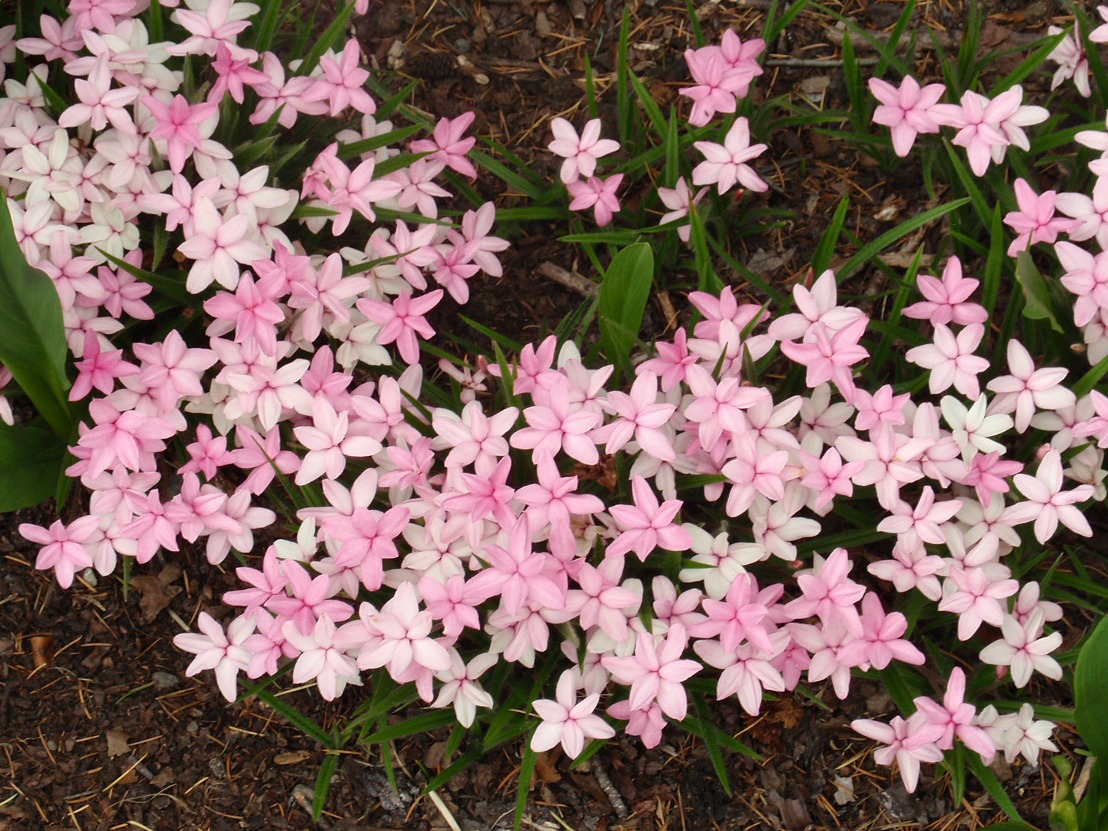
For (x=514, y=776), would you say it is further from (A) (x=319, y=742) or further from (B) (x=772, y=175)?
(B) (x=772, y=175)

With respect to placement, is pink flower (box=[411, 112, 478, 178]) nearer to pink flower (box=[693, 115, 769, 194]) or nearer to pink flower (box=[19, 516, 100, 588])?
pink flower (box=[693, 115, 769, 194])

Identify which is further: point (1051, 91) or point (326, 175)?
point (1051, 91)

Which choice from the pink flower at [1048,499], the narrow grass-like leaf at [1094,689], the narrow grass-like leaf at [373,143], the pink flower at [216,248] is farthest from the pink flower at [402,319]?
the narrow grass-like leaf at [1094,689]

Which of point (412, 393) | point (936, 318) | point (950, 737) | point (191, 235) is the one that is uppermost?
point (191, 235)

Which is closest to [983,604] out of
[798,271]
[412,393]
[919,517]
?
[919,517]

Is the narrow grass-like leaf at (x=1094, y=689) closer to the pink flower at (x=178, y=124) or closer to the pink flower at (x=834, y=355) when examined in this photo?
the pink flower at (x=834, y=355)

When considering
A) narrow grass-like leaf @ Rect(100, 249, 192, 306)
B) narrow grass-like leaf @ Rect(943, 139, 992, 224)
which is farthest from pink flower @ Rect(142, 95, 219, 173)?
narrow grass-like leaf @ Rect(943, 139, 992, 224)

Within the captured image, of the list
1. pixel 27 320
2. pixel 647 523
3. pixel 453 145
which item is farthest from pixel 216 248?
pixel 647 523
